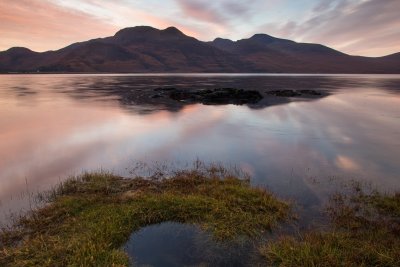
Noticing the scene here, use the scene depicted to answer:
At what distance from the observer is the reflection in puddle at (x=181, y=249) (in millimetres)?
7948

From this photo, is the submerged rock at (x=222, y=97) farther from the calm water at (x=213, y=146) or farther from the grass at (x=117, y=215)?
the grass at (x=117, y=215)

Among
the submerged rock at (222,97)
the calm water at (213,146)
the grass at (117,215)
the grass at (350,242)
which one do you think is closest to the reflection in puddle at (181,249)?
the grass at (117,215)

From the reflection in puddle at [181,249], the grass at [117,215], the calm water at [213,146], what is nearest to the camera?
the grass at [117,215]

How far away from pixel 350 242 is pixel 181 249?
4.90 m

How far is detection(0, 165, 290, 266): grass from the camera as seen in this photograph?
25.3ft

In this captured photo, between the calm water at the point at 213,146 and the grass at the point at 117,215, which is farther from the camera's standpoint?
the calm water at the point at 213,146

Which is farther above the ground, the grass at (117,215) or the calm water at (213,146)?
the grass at (117,215)

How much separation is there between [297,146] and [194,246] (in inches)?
546

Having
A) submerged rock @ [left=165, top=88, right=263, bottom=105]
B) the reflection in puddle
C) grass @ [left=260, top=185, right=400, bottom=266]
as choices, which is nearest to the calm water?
grass @ [left=260, top=185, right=400, bottom=266]

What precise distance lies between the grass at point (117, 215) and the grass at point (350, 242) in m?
1.29

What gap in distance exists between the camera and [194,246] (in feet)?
28.2

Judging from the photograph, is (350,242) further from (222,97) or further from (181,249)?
(222,97)

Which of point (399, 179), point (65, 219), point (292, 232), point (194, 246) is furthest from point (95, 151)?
point (399, 179)

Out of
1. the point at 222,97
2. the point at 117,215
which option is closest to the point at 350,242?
the point at 117,215
